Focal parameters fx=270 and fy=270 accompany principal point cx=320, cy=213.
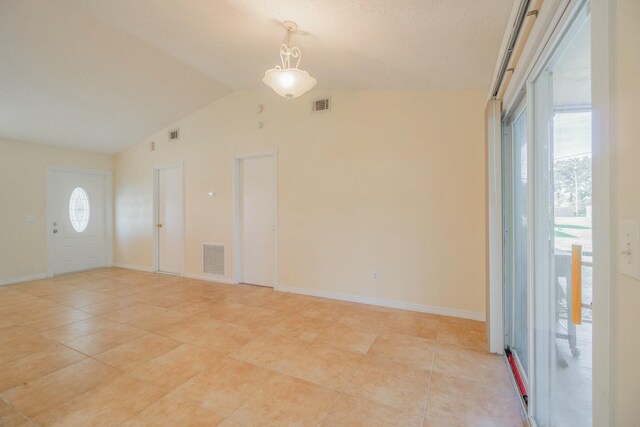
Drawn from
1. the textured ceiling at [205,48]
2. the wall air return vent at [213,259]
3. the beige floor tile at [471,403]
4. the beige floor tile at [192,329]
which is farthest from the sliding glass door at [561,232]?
the wall air return vent at [213,259]

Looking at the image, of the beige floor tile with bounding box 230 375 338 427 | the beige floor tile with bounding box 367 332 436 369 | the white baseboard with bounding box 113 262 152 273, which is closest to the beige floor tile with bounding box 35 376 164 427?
the beige floor tile with bounding box 230 375 338 427

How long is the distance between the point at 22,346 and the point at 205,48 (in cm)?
349

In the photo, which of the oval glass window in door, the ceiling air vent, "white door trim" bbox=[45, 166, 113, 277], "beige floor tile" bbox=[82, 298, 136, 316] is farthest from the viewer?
the oval glass window in door

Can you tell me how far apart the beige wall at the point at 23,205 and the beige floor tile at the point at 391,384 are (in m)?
6.29

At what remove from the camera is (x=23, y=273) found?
4891mm

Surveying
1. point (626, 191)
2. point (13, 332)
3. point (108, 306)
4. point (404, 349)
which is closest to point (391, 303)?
point (404, 349)

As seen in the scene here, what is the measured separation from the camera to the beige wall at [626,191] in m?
0.59

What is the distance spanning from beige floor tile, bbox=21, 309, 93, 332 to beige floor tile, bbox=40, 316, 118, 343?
4.3 inches

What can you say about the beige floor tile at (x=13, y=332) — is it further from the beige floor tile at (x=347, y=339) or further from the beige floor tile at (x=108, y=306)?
the beige floor tile at (x=347, y=339)

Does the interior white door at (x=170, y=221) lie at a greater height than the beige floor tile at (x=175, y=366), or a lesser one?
greater

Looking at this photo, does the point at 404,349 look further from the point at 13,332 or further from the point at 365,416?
the point at 13,332

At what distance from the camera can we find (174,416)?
166cm

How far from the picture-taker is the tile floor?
1699 millimetres

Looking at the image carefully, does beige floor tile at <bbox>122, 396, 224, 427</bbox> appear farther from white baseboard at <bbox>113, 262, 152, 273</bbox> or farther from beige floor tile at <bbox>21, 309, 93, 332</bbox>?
white baseboard at <bbox>113, 262, 152, 273</bbox>
